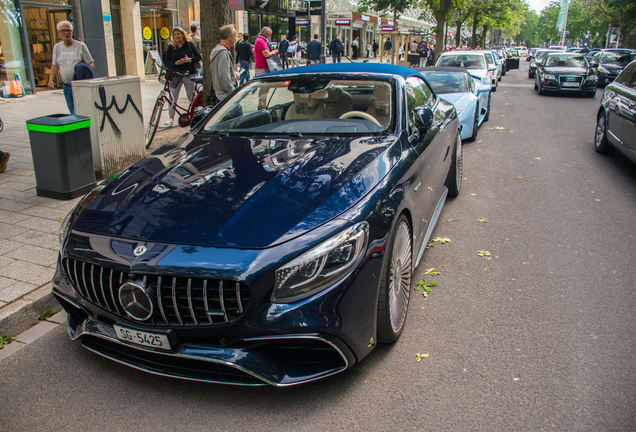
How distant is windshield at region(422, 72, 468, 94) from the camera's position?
9445mm

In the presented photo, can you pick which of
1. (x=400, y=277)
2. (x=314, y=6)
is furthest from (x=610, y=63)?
(x=400, y=277)

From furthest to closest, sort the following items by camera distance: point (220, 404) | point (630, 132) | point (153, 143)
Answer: point (153, 143) → point (630, 132) → point (220, 404)

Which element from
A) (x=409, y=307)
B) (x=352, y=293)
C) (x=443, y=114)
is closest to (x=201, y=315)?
(x=352, y=293)

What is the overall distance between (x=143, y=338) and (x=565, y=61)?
19540 millimetres

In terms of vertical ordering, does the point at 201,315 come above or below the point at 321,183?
below

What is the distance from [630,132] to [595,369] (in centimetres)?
513

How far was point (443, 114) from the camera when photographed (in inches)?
206

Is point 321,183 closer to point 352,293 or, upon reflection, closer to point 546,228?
point 352,293

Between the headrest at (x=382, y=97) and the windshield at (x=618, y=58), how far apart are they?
25.0 metres

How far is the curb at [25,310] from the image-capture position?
133 inches

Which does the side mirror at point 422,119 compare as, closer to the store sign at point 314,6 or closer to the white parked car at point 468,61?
the white parked car at point 468,61

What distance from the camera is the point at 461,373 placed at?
9.41 ft

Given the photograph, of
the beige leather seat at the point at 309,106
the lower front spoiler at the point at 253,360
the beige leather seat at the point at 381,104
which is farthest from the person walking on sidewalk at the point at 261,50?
the lower front spoiler at the point at 253,360

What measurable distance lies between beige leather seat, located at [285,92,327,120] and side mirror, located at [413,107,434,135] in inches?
30.0
